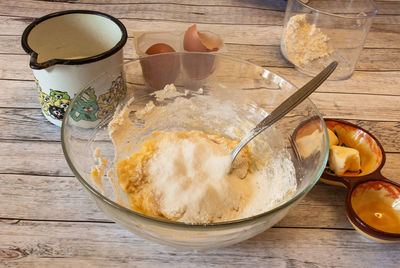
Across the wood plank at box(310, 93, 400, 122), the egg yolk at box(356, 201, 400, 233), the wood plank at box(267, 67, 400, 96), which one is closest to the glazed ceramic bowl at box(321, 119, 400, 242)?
the egg yolk at box(356, 201, 400, 233)

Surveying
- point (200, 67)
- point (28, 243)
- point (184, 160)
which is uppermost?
point (200, 67)

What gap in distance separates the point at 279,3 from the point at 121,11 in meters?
0.69

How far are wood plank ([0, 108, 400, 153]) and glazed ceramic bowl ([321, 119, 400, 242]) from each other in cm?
20

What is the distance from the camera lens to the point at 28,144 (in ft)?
3.27

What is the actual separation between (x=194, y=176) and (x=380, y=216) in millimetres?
424

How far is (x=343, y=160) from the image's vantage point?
858mm

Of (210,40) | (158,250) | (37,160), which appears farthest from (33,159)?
(210,40)

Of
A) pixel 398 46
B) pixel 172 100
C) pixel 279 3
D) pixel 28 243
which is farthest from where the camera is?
pixel 279 3

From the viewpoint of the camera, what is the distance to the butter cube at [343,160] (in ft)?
2.83

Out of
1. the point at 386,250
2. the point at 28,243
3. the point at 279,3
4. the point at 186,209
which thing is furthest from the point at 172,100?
the point at 279,3

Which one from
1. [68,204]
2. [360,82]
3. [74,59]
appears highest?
[74,59]

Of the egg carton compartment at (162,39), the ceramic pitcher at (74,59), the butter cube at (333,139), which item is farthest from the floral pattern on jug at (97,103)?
the butter cube at (333,139)

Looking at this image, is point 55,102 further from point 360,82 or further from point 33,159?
point 360,82

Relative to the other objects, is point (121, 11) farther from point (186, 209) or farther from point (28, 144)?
point (186, 209)
